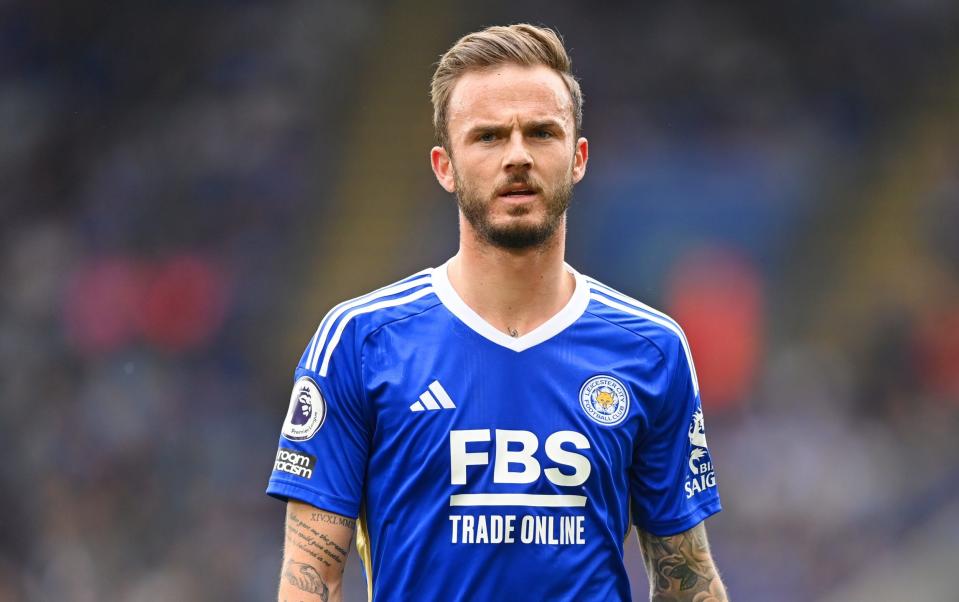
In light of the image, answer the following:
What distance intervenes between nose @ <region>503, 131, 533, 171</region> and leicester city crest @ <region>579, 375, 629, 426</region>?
56 cm

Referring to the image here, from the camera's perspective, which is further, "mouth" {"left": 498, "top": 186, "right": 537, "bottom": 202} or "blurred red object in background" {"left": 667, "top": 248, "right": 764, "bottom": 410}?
"blurred red object in background" {"left": 667, "top": 248, "right": 764, "bottom": 410}

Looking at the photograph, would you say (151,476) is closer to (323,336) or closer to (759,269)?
(759,269)

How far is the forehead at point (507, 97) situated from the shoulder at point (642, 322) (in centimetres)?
48

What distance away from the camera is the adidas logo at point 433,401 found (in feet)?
9.56

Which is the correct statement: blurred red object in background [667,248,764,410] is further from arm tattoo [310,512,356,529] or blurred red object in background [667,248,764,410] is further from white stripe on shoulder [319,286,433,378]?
arm tattoo [310,512,356,529]

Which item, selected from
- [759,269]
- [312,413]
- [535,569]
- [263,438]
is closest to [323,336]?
[312,413]

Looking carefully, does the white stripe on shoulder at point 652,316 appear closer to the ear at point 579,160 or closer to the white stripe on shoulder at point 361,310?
the ear at point 579,160

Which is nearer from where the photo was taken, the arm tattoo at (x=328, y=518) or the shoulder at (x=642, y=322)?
the arm tattoo at (x=328, y=518)

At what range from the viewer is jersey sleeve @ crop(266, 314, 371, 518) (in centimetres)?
288

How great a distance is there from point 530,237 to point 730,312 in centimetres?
620

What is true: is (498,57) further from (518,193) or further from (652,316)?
(652,316)

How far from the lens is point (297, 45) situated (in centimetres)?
924

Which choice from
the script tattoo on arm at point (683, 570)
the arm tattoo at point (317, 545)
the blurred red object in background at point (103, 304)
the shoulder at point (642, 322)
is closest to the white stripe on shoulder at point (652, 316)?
the shoulder at point (642, 322)

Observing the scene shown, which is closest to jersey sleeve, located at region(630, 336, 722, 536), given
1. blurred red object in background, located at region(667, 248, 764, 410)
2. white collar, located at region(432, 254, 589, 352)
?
white collar, located at region(432, 254, 589, 352)
